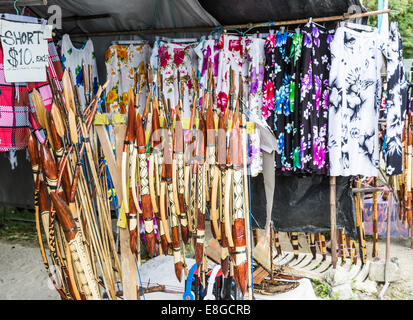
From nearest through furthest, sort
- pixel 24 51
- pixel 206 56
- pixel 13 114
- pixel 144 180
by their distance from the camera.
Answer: pixel 144 180
pixel 24 51
pixel 13 114
pixel 206 56

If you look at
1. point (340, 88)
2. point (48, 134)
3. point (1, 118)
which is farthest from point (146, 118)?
point (340, 88)

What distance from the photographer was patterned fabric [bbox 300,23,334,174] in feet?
9.60

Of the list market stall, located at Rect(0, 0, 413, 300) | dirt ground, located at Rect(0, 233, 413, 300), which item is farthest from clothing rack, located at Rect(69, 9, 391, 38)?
dirt ground, located at Rect(0, 233, 413, 300)

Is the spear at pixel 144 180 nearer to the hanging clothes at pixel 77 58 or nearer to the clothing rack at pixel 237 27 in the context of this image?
the clothing rack at pixel 237 27

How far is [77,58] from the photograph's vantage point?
373cm

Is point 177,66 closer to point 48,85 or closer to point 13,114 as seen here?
point 48,85

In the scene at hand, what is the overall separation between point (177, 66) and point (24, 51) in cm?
156

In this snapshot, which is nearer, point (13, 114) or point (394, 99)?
point (13, 114)

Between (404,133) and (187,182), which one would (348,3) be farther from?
(187,182)

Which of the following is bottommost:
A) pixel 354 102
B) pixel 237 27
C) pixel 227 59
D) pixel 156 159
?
pixel 156 159

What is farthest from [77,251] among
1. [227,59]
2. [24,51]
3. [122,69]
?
[122,69]

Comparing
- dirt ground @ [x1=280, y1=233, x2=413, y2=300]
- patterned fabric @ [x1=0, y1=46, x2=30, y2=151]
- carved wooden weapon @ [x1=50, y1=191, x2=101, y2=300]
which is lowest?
dirt ground @ [x1=280, y1=233, x2=413, y2=300]

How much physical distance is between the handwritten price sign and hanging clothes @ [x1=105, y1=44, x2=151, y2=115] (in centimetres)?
137

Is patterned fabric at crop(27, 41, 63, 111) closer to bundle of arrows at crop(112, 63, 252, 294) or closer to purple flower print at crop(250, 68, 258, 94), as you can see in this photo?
bundle of arrows at crop(112, 63, 252, 294)
